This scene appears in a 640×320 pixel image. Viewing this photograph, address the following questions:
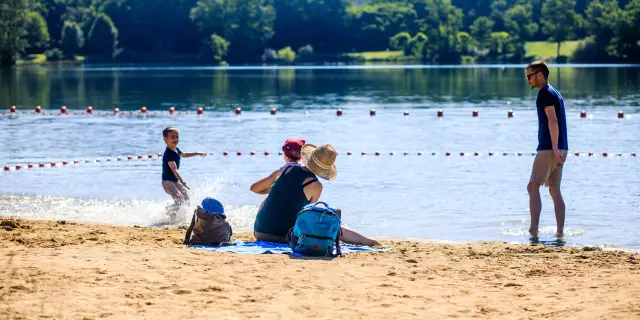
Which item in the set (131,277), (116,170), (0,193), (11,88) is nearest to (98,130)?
(116,170)

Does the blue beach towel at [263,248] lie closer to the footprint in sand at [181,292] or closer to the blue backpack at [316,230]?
the blue backpack at [316,230]

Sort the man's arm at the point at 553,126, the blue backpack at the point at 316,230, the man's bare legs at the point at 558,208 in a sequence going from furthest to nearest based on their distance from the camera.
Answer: the man's bare legs at the point at 558,208
the man's arm at the point at 553,126
the blue backpack at the point at 316,230

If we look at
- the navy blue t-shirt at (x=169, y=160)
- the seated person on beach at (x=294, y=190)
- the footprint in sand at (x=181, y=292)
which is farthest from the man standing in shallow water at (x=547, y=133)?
the footprint in sand at (x=181, y=292)

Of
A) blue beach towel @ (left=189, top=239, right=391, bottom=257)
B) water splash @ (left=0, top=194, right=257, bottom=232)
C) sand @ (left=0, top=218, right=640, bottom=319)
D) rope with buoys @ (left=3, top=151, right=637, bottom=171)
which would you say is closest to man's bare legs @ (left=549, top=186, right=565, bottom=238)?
sand @ (left=0, top=218, right=640, bottom=319)

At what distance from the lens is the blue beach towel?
37.2ft

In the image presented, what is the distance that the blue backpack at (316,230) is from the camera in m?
11.0

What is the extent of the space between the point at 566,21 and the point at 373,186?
153309 mm

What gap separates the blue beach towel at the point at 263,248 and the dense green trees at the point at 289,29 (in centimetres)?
14337

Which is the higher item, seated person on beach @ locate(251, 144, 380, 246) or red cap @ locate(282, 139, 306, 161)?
red cap @ locate(282, 139, 306, 161)

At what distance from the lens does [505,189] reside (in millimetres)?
18984

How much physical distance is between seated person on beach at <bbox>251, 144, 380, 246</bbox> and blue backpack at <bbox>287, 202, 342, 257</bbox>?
0.47 m

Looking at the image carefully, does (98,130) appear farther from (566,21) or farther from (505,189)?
(566,21)

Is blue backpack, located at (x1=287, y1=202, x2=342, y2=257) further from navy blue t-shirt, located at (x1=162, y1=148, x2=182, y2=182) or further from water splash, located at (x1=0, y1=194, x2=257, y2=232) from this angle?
navy blue t-shirt, located at (x1=162, y1=148, x2=182, y2=182)

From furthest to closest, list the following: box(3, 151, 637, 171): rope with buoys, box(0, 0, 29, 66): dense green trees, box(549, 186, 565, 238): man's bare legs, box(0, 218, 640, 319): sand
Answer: box(0, 0, 29, 66): dense green trees → box(3, 151, 637, 171): rope with buoys → box(549, 186, 565, 238): man's bare legs → box(0, 218, 640, 319): sand
